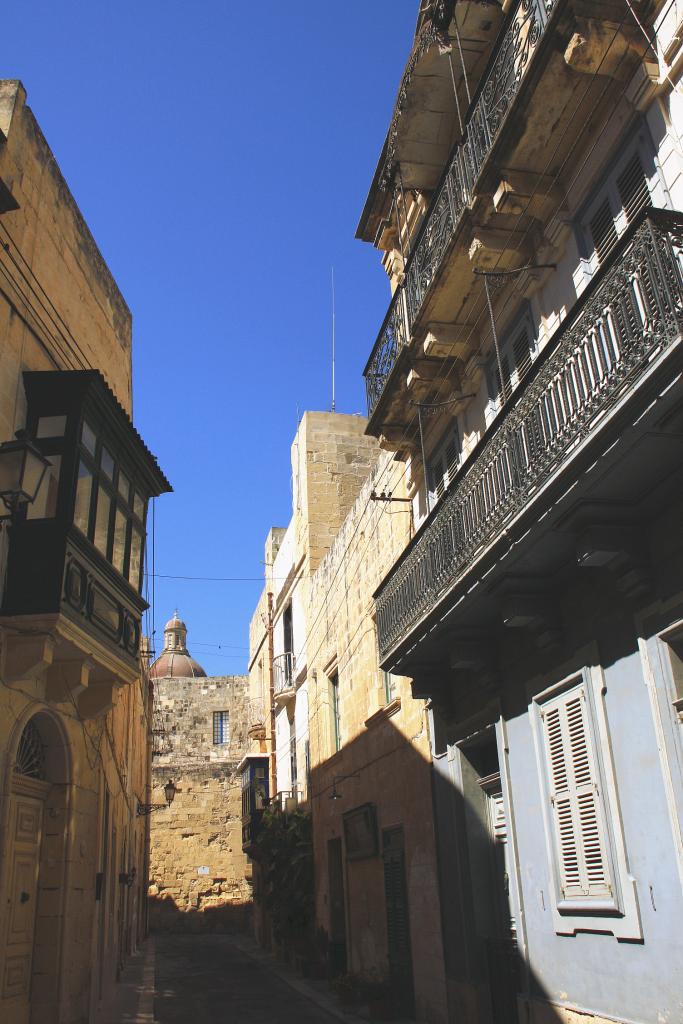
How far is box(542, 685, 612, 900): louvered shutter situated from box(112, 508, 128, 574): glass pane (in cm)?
596

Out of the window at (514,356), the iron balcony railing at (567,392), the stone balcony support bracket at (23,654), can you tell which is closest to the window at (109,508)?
the stone balcony support bracket at (23,654)

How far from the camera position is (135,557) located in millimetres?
11914

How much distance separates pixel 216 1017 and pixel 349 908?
9.61 feet

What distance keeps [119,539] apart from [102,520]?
76 centimetres

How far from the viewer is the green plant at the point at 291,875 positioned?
17.0m

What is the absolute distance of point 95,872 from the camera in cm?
1130

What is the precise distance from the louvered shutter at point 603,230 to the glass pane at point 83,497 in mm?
5992

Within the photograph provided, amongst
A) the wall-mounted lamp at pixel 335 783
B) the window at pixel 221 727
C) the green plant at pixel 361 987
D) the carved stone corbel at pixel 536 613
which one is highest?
the window at pixel 221 727

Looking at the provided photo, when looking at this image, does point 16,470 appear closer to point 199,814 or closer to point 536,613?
point 536,613

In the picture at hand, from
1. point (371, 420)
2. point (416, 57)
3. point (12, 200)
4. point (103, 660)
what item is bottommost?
Answer: point (103, 660)

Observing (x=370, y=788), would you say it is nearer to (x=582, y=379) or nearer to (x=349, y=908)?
(x=349, y=908)

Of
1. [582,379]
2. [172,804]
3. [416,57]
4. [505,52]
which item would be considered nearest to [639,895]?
[582,379]

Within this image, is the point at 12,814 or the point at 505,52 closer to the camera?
the point at 505,52

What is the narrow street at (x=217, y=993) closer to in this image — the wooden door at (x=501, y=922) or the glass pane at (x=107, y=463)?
the wooden door at (x=501, y=922)
